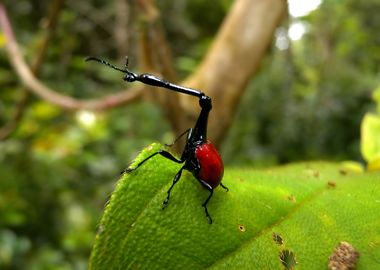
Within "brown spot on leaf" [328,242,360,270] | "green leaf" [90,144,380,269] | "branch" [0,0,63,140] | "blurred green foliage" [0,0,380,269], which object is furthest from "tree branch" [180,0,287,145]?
"brown spot on leaf" [328,242,360,270]

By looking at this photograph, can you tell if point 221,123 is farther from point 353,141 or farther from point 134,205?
point 353,141

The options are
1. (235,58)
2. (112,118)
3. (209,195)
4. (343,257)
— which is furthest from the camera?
(112,118)

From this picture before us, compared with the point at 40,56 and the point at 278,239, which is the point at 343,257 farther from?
the point at 40,56

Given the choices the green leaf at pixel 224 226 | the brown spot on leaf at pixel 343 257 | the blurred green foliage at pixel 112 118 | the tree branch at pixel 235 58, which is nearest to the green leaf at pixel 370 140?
the green leaf at pixel 224 226

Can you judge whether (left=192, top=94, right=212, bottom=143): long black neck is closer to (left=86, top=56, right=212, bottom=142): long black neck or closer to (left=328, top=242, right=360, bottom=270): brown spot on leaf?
(left=86, top=56, right=212, bottom=142): long black neck

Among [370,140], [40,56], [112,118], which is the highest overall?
[112,118]

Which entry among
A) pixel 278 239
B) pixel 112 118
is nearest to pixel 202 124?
pixel 278 239
